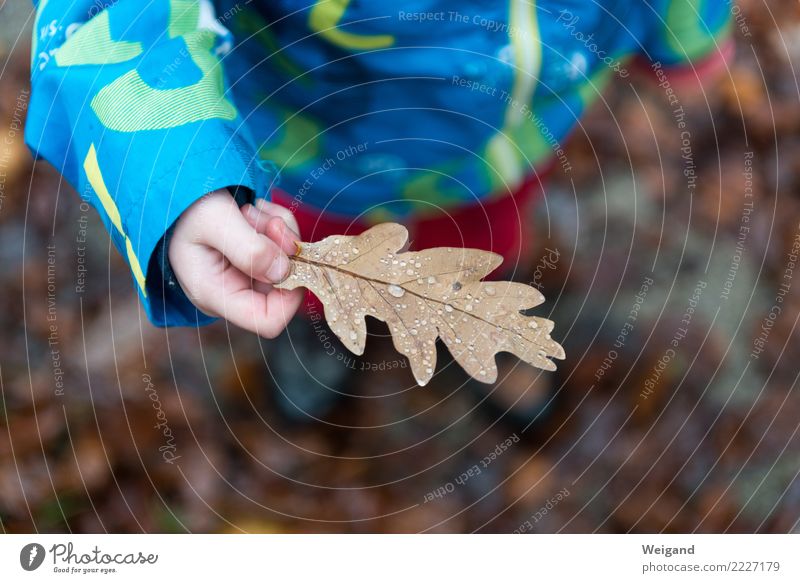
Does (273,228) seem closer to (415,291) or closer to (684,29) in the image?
(415,291)

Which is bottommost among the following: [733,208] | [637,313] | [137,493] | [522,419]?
[137,493]

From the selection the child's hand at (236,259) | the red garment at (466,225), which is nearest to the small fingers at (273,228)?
the child's hand at (236,259)

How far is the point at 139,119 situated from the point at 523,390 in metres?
0.52

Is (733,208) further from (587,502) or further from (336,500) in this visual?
(336,500)

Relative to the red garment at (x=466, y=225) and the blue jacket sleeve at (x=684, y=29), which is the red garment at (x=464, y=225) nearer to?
the red garment at (x=466, y=225)

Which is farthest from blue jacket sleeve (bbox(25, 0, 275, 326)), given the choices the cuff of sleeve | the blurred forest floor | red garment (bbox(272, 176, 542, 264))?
the blurred forest floor

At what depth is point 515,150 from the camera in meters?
0.61

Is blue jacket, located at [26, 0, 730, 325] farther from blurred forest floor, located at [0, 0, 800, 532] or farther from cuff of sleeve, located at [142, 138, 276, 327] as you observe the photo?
blurred forest floor, located at [0, 0, 800, 532]

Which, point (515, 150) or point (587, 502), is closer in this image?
A: point (515, 150)

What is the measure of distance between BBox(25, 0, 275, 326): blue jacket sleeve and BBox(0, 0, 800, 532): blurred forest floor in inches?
12.7

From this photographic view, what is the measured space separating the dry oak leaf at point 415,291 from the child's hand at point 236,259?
2 cm

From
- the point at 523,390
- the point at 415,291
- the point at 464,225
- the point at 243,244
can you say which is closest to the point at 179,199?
the point at 243,244
